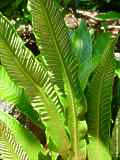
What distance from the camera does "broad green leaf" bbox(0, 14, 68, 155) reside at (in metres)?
1.46

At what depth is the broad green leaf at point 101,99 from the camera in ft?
5.07

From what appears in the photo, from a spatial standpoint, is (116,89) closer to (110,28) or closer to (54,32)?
(110,28)

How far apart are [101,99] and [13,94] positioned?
12.4 inches

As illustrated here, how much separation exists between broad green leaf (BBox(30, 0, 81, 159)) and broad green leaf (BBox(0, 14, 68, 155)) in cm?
4

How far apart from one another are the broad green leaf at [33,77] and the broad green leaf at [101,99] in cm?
10

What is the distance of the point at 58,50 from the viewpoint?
1514mm

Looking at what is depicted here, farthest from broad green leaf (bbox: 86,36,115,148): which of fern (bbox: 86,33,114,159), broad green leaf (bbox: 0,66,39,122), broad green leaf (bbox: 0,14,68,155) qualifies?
broad green leaf (bbox: 0,66,39,122)

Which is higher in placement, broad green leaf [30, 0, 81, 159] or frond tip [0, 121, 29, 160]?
broad green leaf [30, 0, 81, 159]

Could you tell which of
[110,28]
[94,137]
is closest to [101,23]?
[110,28]

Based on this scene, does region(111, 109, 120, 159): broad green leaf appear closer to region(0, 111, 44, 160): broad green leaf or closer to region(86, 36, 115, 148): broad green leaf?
region(86, 36, 115, 148): broad green leaf

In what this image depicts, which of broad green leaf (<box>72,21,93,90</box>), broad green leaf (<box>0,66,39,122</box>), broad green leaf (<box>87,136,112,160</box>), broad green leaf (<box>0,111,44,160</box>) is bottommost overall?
broad green leaf (<box>87,136,112,160</box>)

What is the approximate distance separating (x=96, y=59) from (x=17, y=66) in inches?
12.8

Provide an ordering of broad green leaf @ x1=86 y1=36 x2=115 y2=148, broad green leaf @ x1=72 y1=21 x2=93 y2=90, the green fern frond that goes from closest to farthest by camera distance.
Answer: the green fern frond
broad green leaf @ x1=86 y1=36 x2=115 y2=148
broad green leaf @ x1=72 y1=21 x2=93 y2=90

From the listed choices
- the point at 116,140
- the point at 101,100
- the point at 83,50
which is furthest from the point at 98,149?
the point at 83,50
